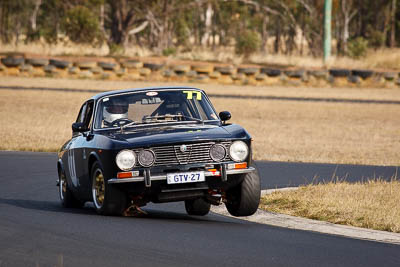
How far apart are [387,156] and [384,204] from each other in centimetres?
958

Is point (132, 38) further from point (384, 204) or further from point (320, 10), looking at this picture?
point (384, 204)

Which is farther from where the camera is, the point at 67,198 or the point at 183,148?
the point at 67,198

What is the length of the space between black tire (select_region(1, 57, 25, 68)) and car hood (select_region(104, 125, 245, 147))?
3376 cm

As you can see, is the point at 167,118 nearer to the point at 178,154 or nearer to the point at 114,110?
the point at 114,110

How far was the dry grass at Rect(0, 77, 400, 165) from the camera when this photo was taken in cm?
2184

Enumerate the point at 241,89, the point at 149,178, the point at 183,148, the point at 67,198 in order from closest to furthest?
1. the point at 149,178
2. the point at 183,148
3. the point at 67,198
4. the point at 241,89

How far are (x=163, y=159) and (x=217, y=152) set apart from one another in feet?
1.97

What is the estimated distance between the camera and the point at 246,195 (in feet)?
35.1

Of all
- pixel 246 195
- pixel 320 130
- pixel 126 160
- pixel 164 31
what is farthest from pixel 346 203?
pixel 164 31

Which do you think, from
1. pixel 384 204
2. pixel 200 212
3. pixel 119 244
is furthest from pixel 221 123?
pixel 119 244

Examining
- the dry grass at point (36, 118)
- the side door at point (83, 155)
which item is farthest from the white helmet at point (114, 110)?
the dry grass at point (36, 118)

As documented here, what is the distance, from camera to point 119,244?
29.4 ft

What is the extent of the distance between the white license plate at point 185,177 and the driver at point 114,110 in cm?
173

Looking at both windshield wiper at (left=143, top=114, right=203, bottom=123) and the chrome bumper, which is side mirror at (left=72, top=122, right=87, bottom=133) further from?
the chrome bumper
